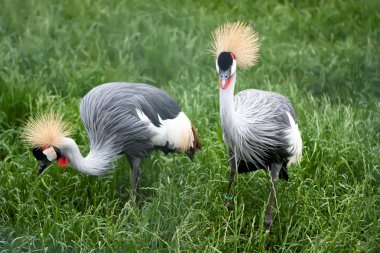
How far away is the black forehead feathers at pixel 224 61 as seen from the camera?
3.35 m

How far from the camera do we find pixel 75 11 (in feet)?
21.5

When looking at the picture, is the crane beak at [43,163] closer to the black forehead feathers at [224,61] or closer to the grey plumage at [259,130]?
the grey plumage at [259,130]

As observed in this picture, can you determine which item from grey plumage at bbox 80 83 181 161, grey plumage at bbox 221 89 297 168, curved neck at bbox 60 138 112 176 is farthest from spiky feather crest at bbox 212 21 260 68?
curved neck at bbox 60 138 112 176

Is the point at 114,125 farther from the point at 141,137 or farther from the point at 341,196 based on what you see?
the point at 341,196

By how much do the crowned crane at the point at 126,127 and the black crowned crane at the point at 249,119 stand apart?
41 centimetres

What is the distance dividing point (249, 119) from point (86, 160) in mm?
840

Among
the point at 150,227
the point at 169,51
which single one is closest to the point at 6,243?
the point at 150,227

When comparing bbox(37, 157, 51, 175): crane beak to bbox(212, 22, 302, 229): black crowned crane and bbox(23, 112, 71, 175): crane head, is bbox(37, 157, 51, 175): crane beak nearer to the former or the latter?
bbox(23, 112, 71, 175): crane head

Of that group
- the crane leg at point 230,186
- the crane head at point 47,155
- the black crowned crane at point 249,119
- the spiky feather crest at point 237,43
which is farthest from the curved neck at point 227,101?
the crane head at point 47,155

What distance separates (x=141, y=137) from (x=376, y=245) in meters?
1.29

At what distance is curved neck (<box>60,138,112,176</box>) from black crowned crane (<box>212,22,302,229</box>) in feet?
2.11

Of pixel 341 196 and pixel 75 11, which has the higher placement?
pixel 75 11

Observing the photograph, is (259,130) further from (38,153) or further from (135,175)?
(38,153)

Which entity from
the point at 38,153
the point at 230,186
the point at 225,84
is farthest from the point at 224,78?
the point at 38,153
